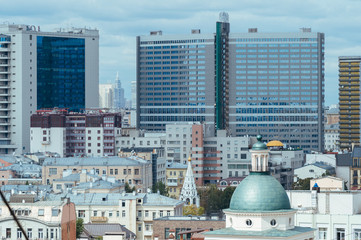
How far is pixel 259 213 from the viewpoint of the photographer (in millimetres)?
45188

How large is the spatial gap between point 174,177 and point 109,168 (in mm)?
20907

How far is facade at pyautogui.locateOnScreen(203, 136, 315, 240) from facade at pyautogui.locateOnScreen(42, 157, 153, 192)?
10710 cm

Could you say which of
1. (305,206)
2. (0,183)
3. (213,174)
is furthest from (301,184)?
(305,206)

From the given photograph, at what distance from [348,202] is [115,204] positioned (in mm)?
52912

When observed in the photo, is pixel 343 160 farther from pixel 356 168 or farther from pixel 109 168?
pixel 109 168

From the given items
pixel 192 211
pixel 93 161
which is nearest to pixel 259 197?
pixel 192 211

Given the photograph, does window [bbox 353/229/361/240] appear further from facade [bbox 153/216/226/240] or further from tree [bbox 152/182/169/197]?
tree [bbox 152/182/169/197]

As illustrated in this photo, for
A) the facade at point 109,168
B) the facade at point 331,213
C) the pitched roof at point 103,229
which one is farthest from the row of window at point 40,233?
the facade at point 109,168

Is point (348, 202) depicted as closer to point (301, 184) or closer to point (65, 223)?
point (65, 223)

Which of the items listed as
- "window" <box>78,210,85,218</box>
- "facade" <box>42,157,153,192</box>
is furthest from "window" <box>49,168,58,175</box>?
"window" <box>78,210,85,218</box>

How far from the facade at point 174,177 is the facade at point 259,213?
4949 inches

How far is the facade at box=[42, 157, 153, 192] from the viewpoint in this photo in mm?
154200

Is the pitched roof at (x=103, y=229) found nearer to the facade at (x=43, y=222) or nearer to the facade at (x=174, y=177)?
the facade at (x=43, y=222)

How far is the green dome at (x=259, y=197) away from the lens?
4553 cm
